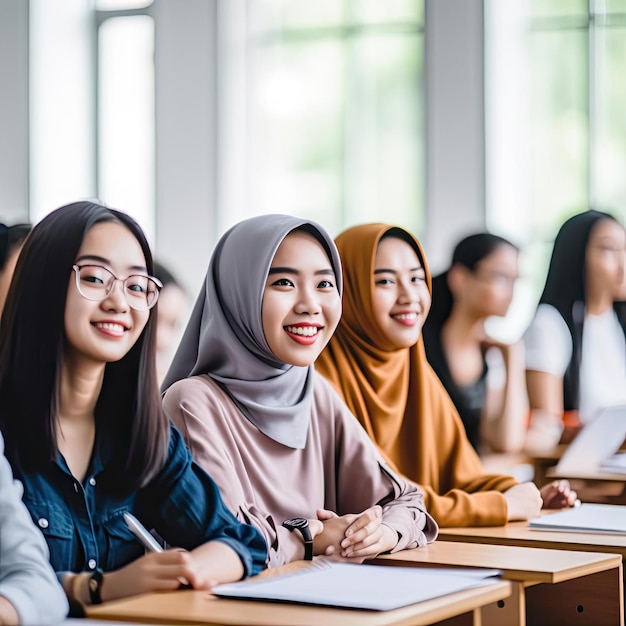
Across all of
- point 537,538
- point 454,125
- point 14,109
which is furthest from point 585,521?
point 14,109

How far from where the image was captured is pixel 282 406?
2.28m

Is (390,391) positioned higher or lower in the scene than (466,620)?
higher

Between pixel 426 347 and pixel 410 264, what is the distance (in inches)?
A: 41.5

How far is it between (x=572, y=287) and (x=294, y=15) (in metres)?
2.91

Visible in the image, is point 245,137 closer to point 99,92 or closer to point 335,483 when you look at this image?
point 99,92

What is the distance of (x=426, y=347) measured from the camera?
378 cm

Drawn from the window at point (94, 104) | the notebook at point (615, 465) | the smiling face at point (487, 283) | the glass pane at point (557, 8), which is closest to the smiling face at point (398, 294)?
the notebook at point (615, 465)

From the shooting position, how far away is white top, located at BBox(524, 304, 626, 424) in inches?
173

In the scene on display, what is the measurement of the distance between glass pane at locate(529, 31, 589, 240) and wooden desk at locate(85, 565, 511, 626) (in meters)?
4.77

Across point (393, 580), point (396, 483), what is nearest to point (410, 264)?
point (396, 483)

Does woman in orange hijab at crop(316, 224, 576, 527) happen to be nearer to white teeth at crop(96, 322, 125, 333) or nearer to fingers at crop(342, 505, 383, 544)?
fingers at crop(342, 505, 383, 544)

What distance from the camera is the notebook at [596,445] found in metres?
3.43

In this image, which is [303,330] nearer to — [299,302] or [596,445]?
[299,302]

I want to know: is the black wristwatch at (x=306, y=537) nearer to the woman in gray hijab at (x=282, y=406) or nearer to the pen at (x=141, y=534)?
the woman in gray hijab at (x=282, y=406)
